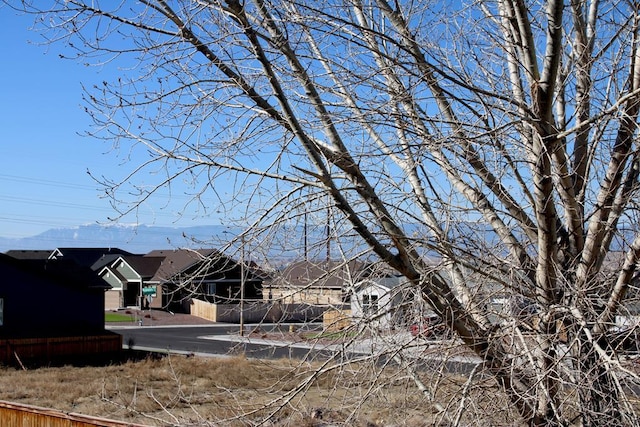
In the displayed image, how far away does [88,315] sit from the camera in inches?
1307

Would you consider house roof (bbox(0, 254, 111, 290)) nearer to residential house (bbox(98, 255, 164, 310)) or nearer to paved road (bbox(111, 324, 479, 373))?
paved road (bbox(111, 324, 479, 373))

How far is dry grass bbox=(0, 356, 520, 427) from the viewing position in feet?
17.9

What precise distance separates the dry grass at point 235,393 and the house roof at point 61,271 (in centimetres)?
637

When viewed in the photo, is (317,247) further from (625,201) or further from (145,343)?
(145,343)

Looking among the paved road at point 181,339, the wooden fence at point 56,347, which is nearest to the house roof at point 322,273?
the paved road at point 181,339

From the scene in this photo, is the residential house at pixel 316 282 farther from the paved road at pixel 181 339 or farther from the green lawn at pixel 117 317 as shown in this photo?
the green lawn at pixel 117 317

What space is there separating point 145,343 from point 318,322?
33.5m

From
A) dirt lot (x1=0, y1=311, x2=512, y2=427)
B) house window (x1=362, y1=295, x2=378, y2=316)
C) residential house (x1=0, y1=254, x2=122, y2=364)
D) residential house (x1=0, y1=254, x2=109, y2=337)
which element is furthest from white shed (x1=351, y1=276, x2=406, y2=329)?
residential house (x1=0, y1=254, x2=109, y2=337)

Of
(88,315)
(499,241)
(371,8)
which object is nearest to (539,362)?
(499,241)

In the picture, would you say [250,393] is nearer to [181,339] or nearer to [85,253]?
[181,339]

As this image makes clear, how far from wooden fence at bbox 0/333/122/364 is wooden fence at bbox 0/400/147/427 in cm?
1755

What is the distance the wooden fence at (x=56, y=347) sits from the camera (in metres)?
27.9

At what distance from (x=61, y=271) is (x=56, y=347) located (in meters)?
4.06

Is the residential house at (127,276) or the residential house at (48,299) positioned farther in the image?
the residential house at (127,276)
